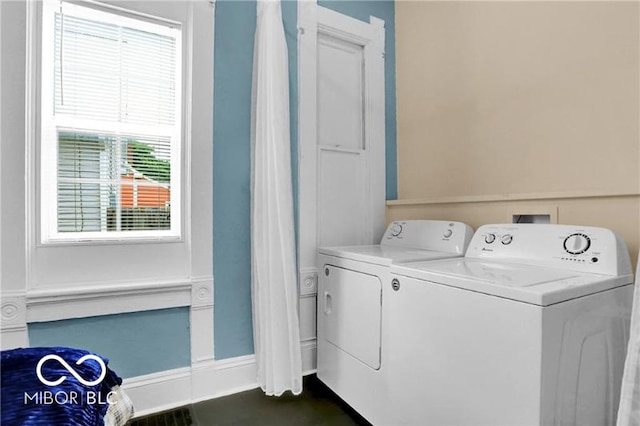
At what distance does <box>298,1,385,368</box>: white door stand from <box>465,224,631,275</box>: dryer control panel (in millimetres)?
803

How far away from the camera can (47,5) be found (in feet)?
4.87

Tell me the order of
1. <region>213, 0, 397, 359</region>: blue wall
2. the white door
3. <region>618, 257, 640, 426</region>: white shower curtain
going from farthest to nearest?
1. the white door
2. <region>213, 0, 397, 359</region>: blue wall
3. <region>618, 257, 640, 426</region>: white shower curtain

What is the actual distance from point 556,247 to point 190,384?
5.87ft

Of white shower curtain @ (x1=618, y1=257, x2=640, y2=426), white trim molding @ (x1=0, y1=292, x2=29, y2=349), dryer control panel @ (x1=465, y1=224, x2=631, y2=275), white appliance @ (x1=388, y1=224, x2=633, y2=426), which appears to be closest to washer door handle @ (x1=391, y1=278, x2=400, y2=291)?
white appliance @ (x1=388, y1=224, x2=633, y2=426)

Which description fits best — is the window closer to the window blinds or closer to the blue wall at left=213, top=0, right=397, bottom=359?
the window blinds

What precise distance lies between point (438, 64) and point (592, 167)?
1053mm

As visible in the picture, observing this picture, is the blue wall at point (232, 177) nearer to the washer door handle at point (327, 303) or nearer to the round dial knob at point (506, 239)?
the washer door handle at point (327, 303)

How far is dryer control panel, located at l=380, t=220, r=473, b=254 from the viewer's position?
1.65 meters

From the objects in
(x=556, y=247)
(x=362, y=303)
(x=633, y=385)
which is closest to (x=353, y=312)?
(x=362, y=303)

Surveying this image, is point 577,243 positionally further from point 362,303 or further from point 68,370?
point 68,370

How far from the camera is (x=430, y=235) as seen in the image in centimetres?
180

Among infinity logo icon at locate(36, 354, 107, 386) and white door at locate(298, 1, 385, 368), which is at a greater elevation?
white door at locate(298, 1, 385, 368)

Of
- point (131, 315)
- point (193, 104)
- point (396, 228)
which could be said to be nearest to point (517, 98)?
point (396, 228)

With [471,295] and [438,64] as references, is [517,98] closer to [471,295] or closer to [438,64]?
[438,64]
